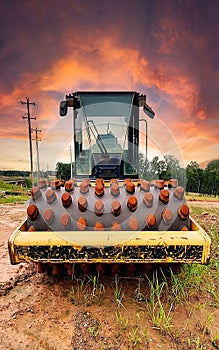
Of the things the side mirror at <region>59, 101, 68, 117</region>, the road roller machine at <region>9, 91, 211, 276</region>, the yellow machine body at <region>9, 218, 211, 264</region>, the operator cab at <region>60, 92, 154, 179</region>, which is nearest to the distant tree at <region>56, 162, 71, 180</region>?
the operator cab at <region>60, 92, 154, 179</region>

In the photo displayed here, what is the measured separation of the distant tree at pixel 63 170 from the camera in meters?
4.70

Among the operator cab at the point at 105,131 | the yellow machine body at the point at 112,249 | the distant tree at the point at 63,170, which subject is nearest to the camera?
the yellow machine body at the point at 112,249

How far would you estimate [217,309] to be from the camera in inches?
95.3

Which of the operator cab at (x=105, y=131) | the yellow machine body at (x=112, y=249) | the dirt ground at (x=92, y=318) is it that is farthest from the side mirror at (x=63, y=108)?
the yellow machine body at (x=112, y=249)

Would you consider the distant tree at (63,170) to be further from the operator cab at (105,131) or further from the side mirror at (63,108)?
the side mirror at (63,108)

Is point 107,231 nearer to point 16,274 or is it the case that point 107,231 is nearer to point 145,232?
point 145,232

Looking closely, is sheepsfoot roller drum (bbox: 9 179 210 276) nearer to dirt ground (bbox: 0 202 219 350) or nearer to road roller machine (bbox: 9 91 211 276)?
road roller machine (bbox: 9 91 211 276)

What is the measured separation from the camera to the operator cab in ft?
13.2

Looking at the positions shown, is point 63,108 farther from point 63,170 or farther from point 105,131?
point 63,170

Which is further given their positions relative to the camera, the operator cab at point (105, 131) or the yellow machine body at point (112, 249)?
the operator cab at point (105, 131)

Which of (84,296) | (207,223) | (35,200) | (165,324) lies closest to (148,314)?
(165,324)

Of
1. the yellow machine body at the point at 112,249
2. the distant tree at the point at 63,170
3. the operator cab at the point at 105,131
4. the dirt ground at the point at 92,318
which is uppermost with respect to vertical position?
the operator cab at the point at 105,131

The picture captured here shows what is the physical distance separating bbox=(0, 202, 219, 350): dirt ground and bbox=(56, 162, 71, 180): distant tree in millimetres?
2139

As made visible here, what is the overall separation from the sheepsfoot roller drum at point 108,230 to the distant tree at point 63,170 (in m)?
2.15
